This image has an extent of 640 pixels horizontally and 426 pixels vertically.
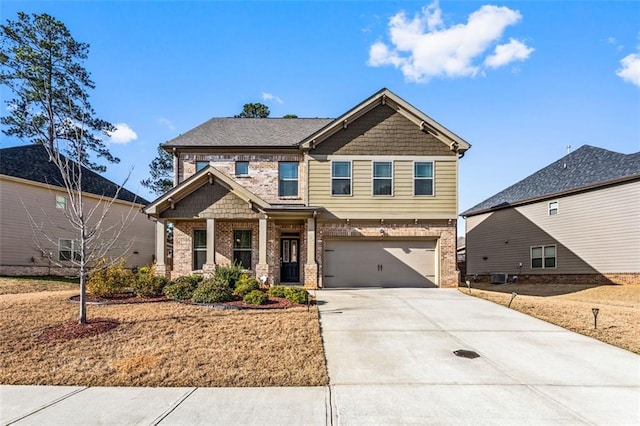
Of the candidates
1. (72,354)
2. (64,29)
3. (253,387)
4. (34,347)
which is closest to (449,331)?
(253,387)

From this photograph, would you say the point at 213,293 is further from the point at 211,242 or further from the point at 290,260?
the point at 290,260

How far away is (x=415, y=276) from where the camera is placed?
1705cm

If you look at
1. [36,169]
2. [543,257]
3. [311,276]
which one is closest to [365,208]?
[311,276]

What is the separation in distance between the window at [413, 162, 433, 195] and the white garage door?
7.16 ft

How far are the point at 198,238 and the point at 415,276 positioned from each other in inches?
373

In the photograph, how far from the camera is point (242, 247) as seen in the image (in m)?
17.1

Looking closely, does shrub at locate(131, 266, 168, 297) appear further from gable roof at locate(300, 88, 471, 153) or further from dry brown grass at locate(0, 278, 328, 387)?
gable roof at locate(300, 88, 471, 153)

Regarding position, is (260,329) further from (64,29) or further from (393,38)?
(64,29)

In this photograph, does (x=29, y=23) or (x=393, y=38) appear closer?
(x=393, y=38)

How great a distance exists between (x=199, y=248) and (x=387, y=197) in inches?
329

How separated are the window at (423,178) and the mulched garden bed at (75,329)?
12.4 meters

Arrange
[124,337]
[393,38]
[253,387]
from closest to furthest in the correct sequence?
[253,387]
[124,337]
[393,38]

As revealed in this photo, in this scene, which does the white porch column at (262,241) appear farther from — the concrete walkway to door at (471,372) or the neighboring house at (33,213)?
the neighboring house at (33,213)

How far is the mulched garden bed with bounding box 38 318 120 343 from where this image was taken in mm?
8102
